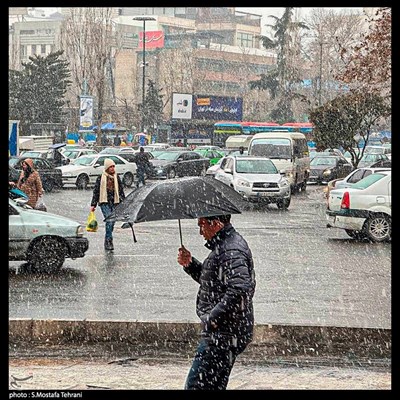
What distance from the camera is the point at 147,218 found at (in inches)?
233

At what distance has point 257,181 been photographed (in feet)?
90.7

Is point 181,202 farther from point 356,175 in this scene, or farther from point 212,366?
point 356,175

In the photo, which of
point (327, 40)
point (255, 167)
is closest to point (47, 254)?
point (255, 167)

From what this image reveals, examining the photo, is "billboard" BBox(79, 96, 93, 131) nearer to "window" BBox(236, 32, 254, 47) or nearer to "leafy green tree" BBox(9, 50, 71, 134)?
"leafy green tree" BBox(9, 50, 71, 134)

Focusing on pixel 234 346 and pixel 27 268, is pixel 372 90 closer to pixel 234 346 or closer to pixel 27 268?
pixel 27 268

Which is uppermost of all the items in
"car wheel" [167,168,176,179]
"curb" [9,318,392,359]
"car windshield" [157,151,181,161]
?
"car windshield" [157,151,181,161]

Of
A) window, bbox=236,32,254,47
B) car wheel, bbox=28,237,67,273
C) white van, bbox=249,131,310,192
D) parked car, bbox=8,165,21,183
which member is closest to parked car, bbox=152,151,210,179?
white van, bbox=249,131,310,192

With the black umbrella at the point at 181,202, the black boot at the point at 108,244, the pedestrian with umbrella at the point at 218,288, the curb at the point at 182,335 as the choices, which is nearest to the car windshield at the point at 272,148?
the black boot at the point at 108,244

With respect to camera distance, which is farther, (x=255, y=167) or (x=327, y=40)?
(x=327, y=40)

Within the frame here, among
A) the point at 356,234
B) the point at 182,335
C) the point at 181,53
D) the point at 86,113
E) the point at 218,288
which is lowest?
the point at 182,335

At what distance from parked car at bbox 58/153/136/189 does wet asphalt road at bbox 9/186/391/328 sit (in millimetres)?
16671

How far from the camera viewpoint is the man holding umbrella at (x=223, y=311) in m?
5.34

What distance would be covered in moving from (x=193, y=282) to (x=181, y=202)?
7.44 metres

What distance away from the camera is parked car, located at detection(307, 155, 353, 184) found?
41812mm
